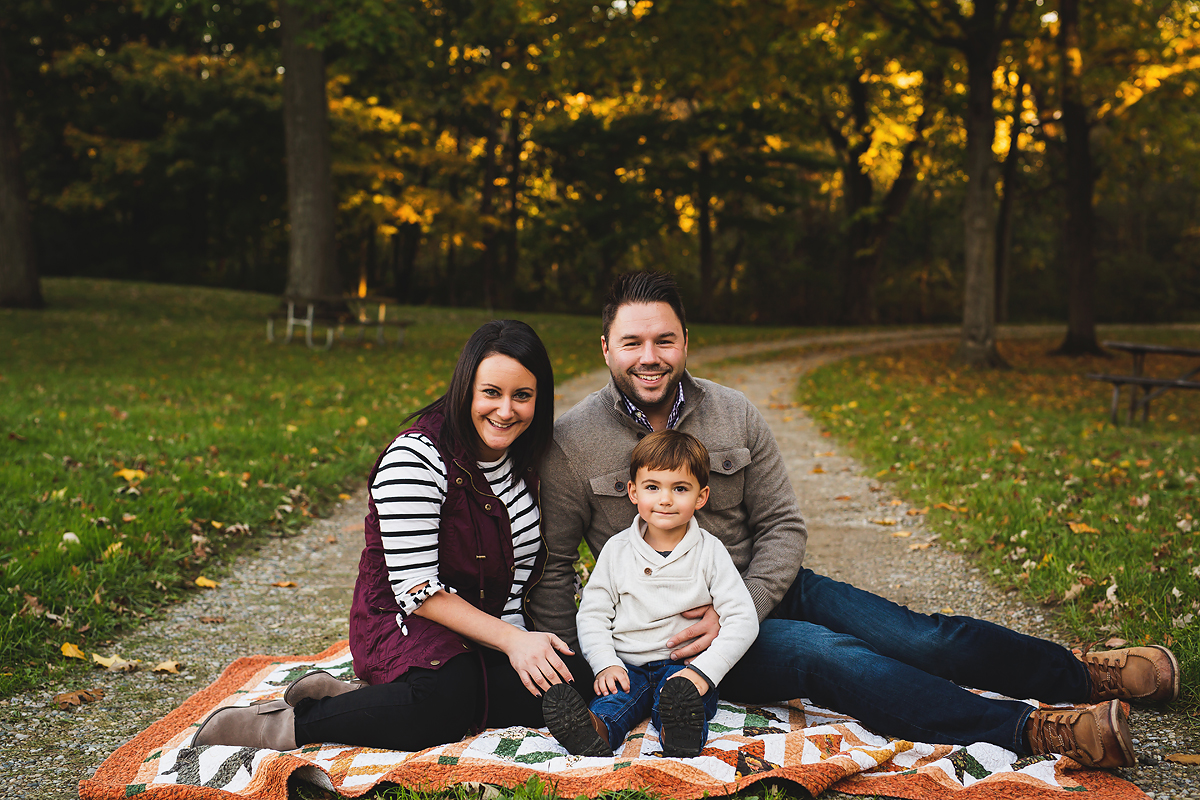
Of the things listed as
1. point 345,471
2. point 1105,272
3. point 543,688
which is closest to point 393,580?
point 543,688

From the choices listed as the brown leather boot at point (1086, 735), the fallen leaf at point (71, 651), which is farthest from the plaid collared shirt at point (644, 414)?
the fallen leaf at point (71, 651)

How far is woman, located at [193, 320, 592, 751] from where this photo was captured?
107 inches

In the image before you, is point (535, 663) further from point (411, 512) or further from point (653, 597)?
point (411, 512)

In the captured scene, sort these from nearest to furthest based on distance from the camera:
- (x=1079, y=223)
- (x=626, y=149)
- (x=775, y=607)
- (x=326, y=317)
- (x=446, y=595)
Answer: (x=446, y=595)
(x=775, y=607)
(x=326, y=317)
(x=1079, y=223)
(x=626, y=149)

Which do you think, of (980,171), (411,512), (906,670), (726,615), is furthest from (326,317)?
(906,670)

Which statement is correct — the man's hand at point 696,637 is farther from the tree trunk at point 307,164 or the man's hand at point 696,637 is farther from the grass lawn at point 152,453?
the tree trunk at point 307,164

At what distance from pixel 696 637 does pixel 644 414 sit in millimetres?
804

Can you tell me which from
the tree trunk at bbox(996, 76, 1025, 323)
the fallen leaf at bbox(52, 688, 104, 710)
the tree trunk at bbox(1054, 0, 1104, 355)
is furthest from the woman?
the tree trunk at bbox(996, 76, 1025, 323)

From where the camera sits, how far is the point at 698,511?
10.3 feet

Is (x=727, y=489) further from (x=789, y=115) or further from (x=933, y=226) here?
(x=933, y=226)

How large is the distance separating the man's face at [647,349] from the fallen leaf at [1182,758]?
192 cm

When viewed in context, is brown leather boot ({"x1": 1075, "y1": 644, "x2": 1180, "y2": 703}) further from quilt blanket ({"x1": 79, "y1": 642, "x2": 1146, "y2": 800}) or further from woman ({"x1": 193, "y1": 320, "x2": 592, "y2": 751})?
woman ({"x1": 193, "y1": 320, "x2": 592, "y2": 751})

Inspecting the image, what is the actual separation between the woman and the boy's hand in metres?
0.09

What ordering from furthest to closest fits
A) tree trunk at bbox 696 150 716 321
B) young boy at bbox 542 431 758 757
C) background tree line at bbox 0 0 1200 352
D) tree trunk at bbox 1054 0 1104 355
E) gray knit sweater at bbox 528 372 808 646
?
tree trunk at bbox 696 150 716 321
tree trunk at bbox 1054 0 1104 355
background tree line at bbox 0 0 1200 352
gray knit sweater at bbox 528 372 808 646
young boy at bbox 542 431 758 757
